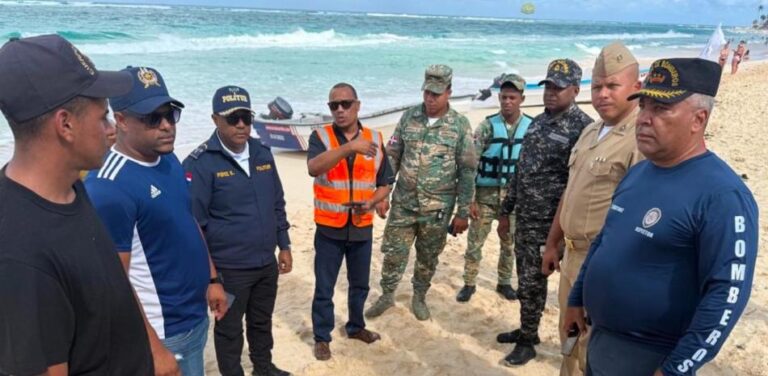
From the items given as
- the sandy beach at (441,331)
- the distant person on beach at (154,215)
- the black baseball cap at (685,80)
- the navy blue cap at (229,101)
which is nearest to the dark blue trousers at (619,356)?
the black baseball cap at (685,80)

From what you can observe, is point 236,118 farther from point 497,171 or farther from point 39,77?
point 497,171

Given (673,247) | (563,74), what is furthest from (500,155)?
(673,247)

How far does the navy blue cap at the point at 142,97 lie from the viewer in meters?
2.38

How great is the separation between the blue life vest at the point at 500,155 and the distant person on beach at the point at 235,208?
2.39m

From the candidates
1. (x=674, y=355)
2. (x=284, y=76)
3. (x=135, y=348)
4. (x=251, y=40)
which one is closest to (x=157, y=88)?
(x=135, y=348)

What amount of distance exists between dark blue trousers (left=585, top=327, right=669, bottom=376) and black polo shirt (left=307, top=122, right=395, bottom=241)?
78.5 inches

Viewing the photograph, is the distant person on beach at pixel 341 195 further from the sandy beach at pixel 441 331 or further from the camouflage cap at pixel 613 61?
the camouflage cap at pixel 613 61

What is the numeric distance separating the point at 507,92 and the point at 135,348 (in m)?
4.04

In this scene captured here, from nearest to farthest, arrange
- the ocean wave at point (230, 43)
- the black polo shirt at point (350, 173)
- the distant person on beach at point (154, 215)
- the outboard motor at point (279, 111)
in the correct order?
the distant person on beach at point (154, 215), the black polo shirt at point (350, 173), the outboard motor at point (279, 111), the ocean wave at point (230, 43)

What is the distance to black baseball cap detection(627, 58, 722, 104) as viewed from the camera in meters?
2.00

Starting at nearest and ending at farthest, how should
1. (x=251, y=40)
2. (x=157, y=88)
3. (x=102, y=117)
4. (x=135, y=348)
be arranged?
(x=102, y=117), (x=135, y=348), (x=157, y=88), (x=251, y=40)

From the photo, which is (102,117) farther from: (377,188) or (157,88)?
(377,188)

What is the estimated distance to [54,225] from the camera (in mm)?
1406

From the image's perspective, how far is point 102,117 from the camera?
156cm
